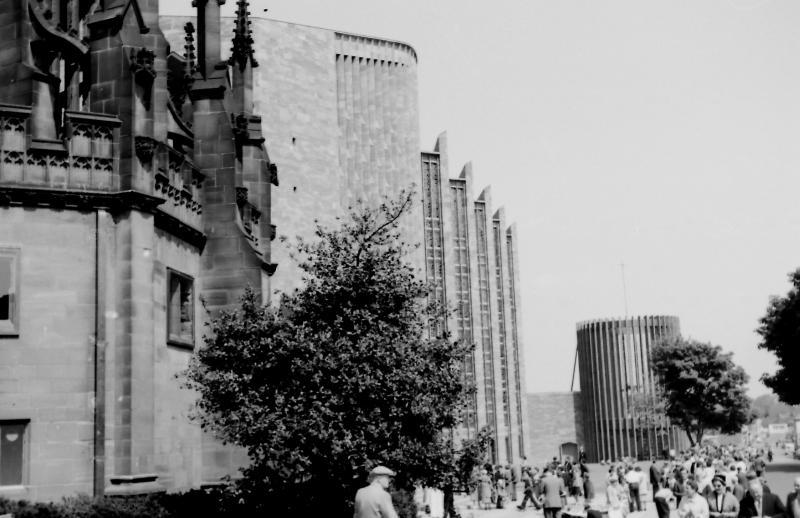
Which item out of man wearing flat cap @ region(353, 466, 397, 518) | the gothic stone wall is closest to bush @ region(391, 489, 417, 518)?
man wearing flat cap @ region(353, 466, 397, 518)

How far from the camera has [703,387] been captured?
66688 mm

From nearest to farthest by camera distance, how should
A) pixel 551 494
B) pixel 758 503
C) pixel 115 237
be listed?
1. pixel 758 503
2. pixel 115 237
3. pixel 551 494

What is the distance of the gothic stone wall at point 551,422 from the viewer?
75688mm

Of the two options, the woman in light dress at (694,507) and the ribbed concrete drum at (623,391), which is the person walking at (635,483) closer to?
the woman in light dress at (694,507)

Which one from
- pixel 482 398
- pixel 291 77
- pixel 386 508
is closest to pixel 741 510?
pixel 386 508

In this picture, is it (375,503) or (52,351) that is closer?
(375,503)

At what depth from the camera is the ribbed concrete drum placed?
7812cm

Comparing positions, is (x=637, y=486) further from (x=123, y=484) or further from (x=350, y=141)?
(x=350, y=141)

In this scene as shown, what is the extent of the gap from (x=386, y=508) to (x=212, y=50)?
18246 millimetres

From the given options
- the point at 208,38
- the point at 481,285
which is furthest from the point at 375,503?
the point at 481,285

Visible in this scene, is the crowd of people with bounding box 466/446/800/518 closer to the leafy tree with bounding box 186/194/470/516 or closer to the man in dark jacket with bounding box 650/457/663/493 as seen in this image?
the man in dark jacket with bounding box 650/457/663/493

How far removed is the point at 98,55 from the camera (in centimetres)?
1973

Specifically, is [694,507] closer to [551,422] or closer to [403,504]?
[403,504]

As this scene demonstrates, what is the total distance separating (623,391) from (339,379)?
64.9m
